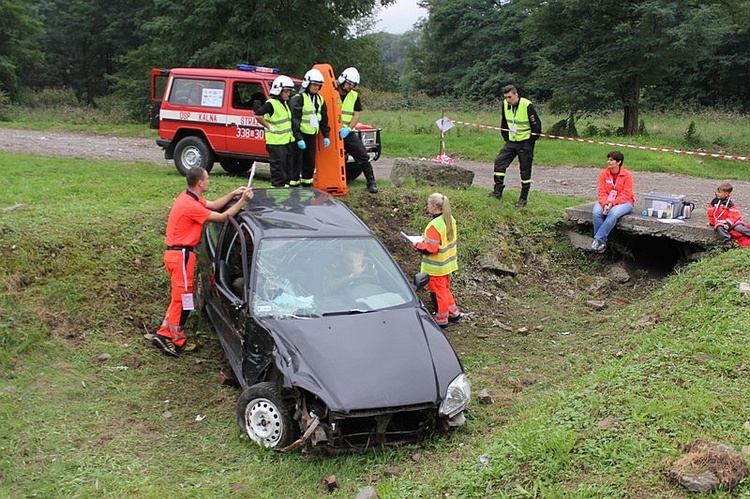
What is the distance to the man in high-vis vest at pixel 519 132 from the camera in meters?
10.7

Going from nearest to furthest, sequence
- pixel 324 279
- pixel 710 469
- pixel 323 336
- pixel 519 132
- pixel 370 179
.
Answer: pixel 710 469 < pixel 323 336 < pixel 324 279 < pixel 370 179 < pixel 519 132

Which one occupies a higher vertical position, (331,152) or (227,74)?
(227,74)

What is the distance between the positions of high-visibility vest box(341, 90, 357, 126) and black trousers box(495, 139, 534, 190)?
2572mm

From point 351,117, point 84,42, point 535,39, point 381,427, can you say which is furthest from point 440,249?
point 84,42

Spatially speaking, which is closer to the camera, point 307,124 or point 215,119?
point 307,124

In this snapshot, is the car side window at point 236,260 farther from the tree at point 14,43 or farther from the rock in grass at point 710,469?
the tree at point 14,43

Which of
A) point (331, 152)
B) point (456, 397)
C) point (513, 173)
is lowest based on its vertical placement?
point (456, 397)

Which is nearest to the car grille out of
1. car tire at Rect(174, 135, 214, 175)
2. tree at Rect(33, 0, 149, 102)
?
car tire at Rect(174, 135, 214, 175)

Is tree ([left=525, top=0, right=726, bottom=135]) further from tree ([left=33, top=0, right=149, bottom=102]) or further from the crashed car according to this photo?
tree ([left=33, top=0, right=149, bottom=102])

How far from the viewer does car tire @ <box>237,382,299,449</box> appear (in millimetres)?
5051

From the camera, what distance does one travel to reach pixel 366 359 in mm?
5113

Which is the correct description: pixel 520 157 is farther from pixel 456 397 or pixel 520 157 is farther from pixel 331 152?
pixel 456 397

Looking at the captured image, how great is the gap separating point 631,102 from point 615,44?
199 centimetres

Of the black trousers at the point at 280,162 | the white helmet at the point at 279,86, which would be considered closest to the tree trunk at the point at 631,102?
the white helmet at the point at 279,86
